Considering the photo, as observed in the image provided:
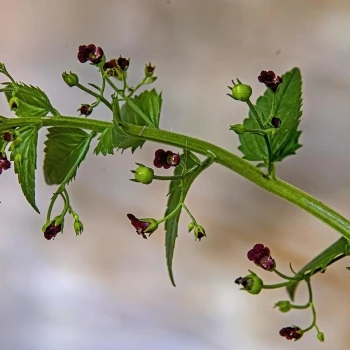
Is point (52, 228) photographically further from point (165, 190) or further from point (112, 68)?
point (165, 190)

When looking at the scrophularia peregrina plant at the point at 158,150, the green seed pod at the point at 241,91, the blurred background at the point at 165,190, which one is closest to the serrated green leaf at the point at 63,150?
the scrophularia peregrina plant at the point at 158,150

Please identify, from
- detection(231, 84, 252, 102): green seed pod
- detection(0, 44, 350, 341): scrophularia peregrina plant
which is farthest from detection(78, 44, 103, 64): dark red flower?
detection(231, 84, 252, 102): green seed pod

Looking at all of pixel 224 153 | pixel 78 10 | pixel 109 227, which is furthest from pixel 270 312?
pixel 78 10

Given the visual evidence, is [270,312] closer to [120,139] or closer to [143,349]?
[143,349]

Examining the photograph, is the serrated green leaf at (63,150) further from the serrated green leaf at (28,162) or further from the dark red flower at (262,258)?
the dark red flower at (262,258)

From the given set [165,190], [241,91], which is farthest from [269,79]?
[165,190]
